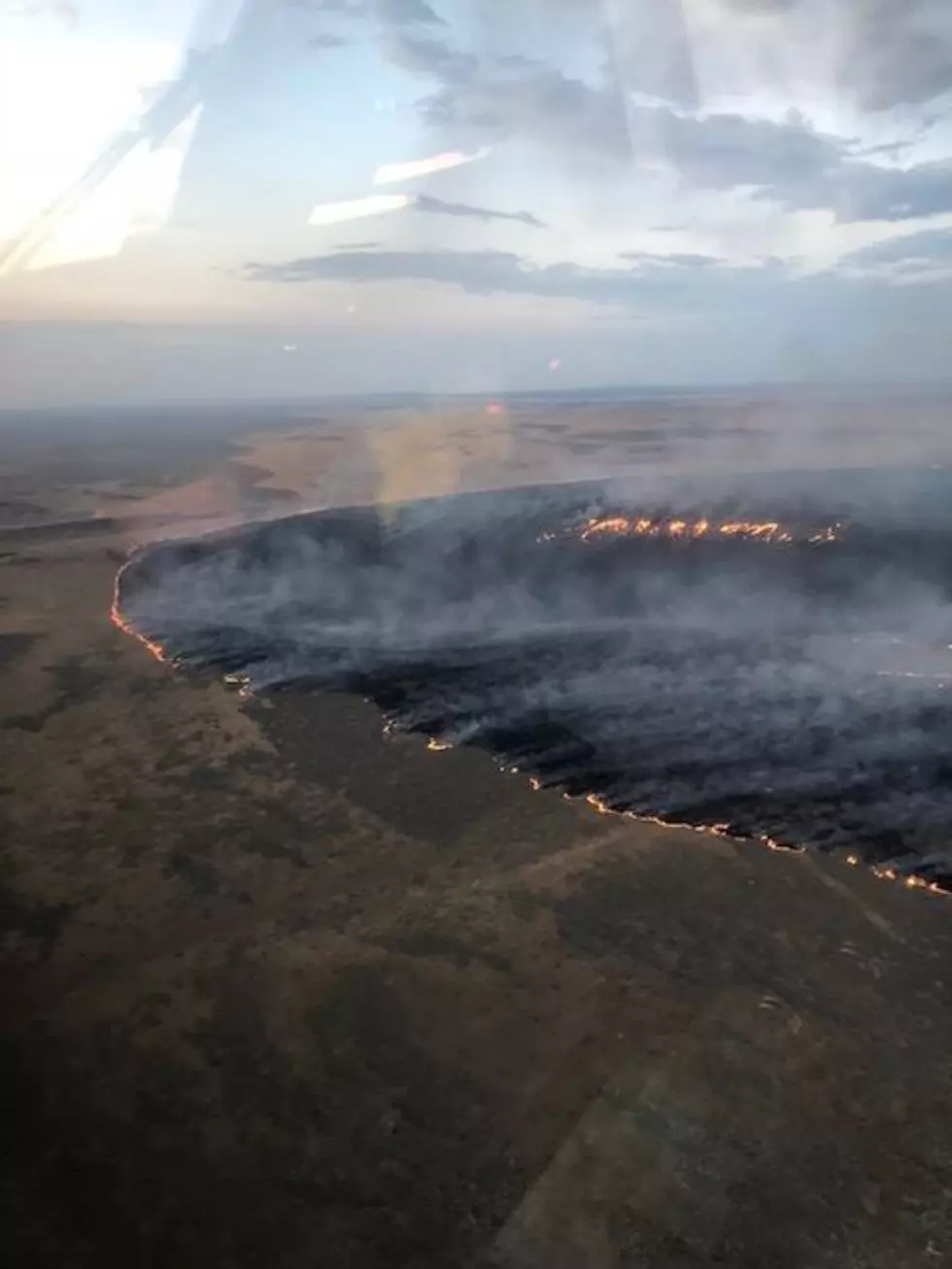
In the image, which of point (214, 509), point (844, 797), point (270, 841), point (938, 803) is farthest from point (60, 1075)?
point (214, 509)

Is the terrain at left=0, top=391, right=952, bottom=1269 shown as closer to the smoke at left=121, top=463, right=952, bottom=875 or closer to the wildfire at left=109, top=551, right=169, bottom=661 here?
the smoke at left=121, top=463, right=952, bottom=875

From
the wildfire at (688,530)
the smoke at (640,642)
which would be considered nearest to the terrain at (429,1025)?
the smoke at (640,642)

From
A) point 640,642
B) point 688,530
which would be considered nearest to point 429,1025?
point 640,642

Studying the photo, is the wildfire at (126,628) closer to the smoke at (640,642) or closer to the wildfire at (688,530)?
the smoke at (640,642)

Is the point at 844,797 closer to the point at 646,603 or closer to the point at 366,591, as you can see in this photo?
the point at 646,603

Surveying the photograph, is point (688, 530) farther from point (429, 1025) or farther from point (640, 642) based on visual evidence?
point (429, 1025)

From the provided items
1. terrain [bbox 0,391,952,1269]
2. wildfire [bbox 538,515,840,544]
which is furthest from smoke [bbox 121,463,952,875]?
terrain [bbox 0,391,952,1269]

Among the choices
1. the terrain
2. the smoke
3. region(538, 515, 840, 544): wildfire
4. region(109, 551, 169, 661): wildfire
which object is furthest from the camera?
region(538, 515, 840, 544): wildfire
